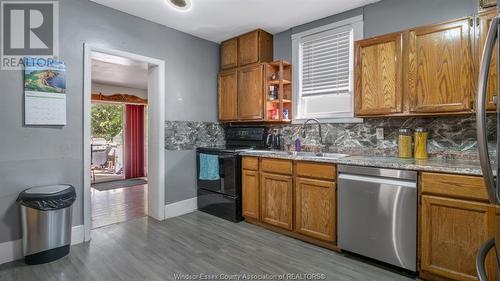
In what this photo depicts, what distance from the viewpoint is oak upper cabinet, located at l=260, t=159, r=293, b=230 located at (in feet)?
9.34

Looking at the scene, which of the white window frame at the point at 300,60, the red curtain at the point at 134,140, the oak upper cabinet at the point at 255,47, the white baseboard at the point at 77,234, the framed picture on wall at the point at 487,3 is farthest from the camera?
the red curtain at the point at 134,140

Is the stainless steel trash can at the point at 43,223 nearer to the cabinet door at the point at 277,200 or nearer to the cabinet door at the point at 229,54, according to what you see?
the cabinet door at the point at 277,200

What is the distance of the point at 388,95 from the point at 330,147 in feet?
3.16

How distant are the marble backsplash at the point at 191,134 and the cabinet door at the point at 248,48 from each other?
109 cm

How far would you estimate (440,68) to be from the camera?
87.0 inches

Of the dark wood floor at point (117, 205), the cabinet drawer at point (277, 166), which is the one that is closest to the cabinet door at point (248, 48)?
the cabinet drawer at point (277, 166)

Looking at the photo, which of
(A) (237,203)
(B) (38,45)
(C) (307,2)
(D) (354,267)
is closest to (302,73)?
(C) (307,2)

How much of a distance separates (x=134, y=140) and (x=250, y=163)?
4736 mm

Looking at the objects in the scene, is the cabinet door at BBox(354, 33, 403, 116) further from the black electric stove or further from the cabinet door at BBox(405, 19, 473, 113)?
the black electric stove

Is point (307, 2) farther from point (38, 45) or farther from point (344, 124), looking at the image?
point (38, 45)

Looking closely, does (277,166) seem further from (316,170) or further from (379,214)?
(379,214)

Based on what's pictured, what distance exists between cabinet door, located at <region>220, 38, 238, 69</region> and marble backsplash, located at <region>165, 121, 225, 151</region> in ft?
3.12

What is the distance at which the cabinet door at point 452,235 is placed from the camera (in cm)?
177

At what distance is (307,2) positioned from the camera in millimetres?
2865
